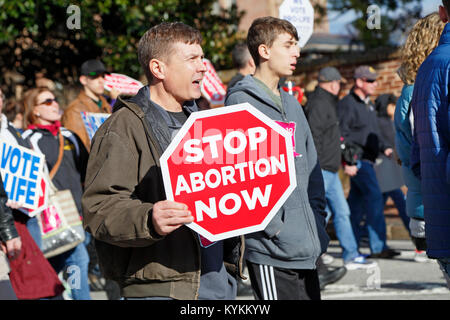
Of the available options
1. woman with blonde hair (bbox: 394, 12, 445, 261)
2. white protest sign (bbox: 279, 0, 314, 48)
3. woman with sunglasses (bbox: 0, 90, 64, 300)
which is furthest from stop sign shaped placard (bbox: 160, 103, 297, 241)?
white protest sign (bbox: 279, 0, 314, 48)

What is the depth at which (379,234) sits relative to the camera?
888cm

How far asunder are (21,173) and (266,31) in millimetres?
2152

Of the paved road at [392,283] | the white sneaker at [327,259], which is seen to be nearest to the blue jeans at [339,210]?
the paved road at [392,283]

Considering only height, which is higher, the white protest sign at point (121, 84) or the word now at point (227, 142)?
the white protest sign at point (121, 84)

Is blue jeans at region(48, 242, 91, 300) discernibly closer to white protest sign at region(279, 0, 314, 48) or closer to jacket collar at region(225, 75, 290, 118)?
white protest sign at region(279, 0, 314, 48)

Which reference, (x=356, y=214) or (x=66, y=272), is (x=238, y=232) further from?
(x=356, y=214)

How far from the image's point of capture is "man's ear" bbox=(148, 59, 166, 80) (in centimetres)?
324

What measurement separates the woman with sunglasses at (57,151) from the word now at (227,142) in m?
3.86

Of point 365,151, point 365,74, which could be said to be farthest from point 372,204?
point 365,74

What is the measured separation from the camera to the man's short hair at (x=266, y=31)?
426cm

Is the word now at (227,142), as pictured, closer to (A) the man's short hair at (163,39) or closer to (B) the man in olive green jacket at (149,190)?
(B) the man in olive green jacket at (149,190)

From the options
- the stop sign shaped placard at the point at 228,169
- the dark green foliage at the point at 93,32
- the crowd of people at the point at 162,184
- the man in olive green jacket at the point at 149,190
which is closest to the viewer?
the stop sign shaped placard at the point at 228,169

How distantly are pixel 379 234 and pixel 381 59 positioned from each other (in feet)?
14.8

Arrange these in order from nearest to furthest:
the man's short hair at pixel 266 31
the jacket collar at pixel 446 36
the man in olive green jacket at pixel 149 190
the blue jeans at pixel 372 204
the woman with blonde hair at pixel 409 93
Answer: the man in olive green jacket at pixel 149 190 → the jacket collar at pixel 446 36 → the man's short hair at pixel 266 31 → the woman with blonde hair at pixel 409 93 → the blue jeans at pixel 372 204
